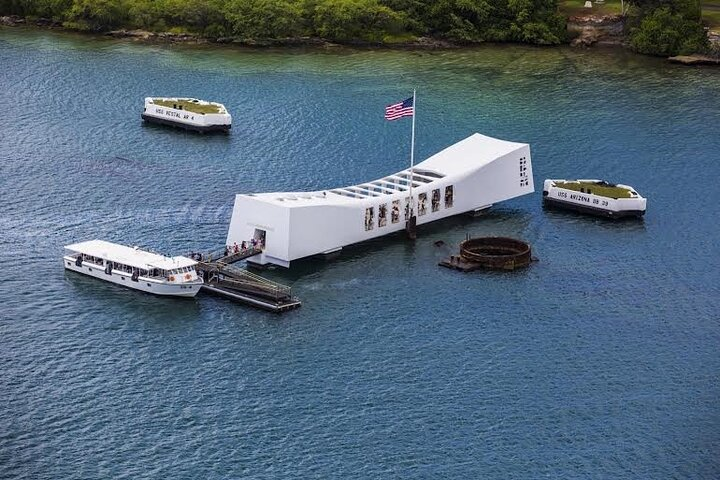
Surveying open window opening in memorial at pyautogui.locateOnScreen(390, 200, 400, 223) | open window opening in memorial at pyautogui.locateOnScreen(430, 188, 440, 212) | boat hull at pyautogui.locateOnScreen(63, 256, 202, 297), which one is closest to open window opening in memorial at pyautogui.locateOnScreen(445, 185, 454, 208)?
open window opening in memorial at pyautogui.locateOnScreen(430, 188, 440, 212)

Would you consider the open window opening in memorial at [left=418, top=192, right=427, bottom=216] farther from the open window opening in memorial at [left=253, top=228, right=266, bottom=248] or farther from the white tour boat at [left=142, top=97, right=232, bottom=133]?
the white tour boat at [left=142, top=97, right=232, bottom=133]

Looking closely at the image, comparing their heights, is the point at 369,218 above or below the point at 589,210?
above

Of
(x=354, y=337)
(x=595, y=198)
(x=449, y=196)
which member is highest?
(x=449, y=196)

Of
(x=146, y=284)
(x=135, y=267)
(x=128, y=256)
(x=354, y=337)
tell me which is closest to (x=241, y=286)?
(x=146, y=284)

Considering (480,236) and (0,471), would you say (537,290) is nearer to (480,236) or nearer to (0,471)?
(480,236)

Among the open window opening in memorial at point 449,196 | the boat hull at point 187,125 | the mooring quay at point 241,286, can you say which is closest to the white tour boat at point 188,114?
the boat hull at point 187,125

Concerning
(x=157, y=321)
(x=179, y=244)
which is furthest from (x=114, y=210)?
(x=157, y=321)

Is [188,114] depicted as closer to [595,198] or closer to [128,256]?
[128,256]
